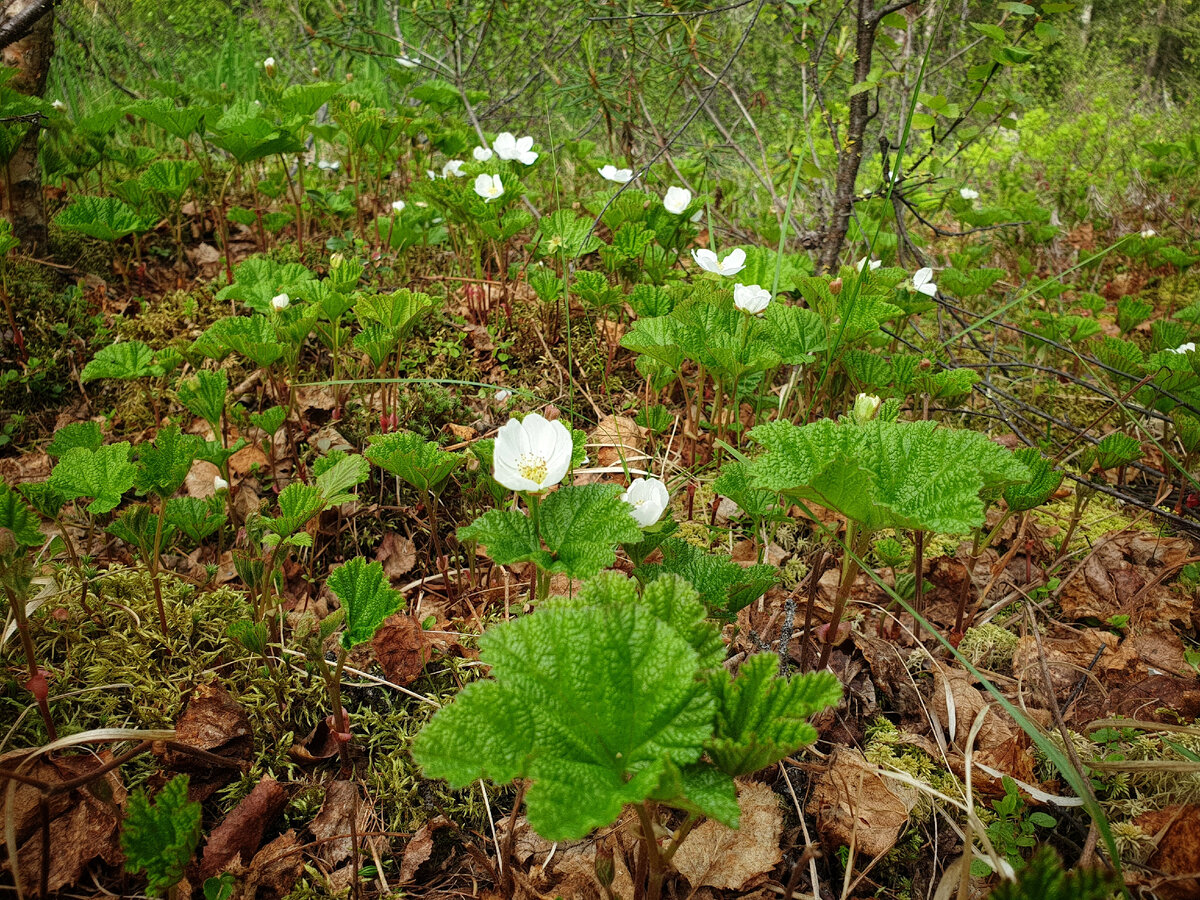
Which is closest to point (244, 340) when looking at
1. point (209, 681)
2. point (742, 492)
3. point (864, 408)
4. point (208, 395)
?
point (208, 395)

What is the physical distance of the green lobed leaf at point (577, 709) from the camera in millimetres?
871

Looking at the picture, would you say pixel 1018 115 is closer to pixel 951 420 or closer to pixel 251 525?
pixel 951 420

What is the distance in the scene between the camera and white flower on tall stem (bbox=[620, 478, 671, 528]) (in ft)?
4.64

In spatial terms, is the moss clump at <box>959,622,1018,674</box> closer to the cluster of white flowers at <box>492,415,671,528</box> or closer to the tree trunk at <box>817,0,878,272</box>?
the cluster of white flowers at <box>492,415,671,528</box>

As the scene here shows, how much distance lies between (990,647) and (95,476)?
2.26 meters

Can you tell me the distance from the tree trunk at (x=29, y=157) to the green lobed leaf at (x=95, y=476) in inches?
62.2

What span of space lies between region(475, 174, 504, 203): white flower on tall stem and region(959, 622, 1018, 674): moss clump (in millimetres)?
2187

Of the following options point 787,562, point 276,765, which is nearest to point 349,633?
point 276,765

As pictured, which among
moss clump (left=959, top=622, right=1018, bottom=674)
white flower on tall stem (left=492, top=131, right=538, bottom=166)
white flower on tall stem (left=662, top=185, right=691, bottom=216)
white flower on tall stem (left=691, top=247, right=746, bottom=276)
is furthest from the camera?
white flower on tall stem (left=492, top=131, right=538, bottom=166)

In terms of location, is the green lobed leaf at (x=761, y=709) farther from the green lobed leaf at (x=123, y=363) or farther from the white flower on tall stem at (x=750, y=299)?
the green lobed leaf at (x=123, y=363)

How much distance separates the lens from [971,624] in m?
1.85

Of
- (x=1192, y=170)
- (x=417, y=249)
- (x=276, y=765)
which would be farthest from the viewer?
(x=1192, y=170)

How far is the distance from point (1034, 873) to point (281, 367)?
8.86ft

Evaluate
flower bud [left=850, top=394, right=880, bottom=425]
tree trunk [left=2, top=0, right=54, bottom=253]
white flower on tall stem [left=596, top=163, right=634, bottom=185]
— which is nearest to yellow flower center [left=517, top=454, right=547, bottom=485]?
flower bud [left=850, top=394, right=880, bottom=425]
